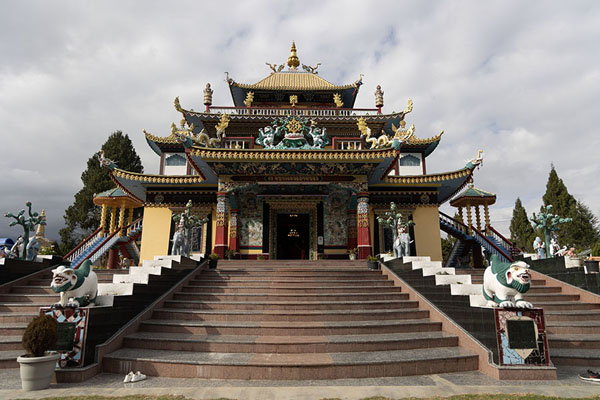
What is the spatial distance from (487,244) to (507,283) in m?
16.5

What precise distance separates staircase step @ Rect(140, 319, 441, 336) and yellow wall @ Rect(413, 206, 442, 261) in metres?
11.5

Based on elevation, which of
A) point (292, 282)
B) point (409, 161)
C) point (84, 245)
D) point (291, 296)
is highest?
point (409, 161)

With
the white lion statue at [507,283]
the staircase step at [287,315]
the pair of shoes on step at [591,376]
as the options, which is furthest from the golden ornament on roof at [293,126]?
the pair of shoes on step at [591,376]

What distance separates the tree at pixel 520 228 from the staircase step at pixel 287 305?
42.4 meters

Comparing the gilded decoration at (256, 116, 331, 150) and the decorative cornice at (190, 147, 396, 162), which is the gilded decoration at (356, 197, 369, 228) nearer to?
the decorative cornice at (190, 147, 396, 162)

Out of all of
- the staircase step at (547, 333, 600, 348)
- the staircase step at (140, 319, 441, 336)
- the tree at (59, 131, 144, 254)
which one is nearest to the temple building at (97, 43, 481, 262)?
the staircase step at (140, 319, 441, 336)

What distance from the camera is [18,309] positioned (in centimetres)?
824

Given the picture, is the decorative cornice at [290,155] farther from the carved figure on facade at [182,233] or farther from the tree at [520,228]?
the tree at [520,228]

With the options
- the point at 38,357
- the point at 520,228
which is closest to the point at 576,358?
the point at 38,357

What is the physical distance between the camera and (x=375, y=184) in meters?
18.5

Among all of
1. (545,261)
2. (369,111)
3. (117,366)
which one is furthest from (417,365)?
(369,111)

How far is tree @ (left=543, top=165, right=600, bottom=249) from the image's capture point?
37.2m

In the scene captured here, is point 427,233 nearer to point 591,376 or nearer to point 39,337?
point 591,376

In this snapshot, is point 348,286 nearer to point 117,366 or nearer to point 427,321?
point 427,321
